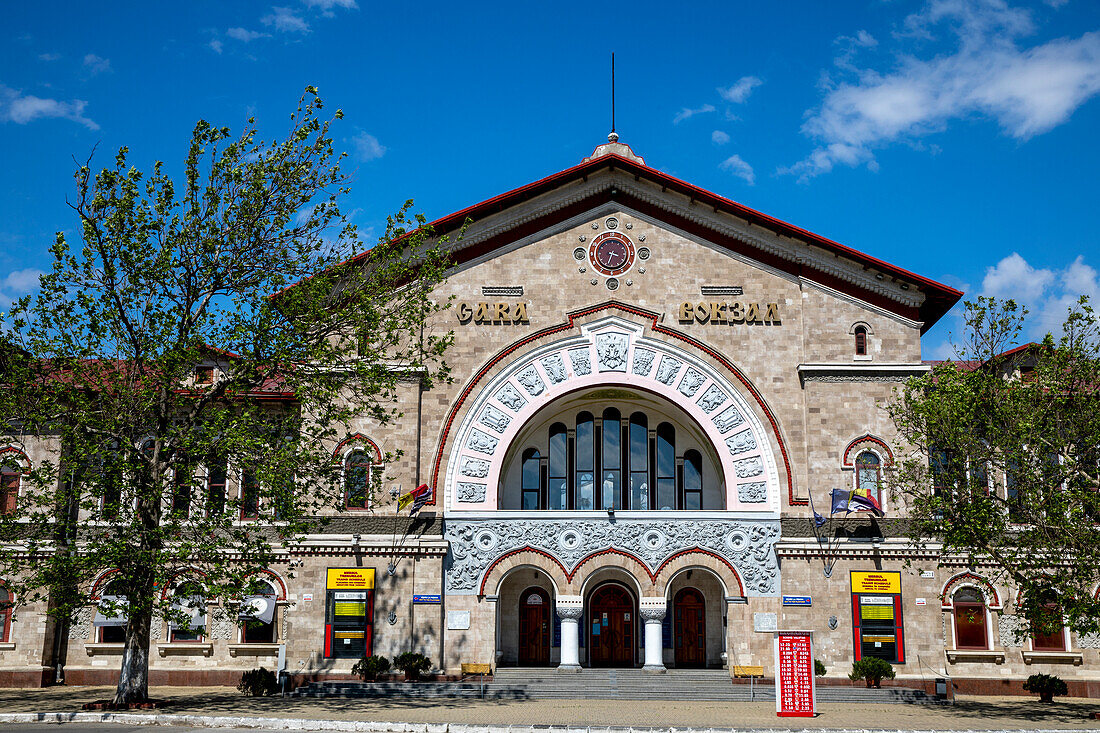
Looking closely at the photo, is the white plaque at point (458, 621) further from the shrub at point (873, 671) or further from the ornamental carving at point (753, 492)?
the shrub at point (873, 671)

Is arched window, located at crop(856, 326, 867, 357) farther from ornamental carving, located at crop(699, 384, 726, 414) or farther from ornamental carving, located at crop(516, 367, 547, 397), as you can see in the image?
ornamental carving, located at crop(516, 367, 547, 397)

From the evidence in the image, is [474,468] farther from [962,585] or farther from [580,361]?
[962,585]

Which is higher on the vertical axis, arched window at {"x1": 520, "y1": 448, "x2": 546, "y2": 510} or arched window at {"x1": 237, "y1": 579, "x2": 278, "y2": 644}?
arched window at {"x1": 520, "y1": 448, "x2": 546, "y2": 510}

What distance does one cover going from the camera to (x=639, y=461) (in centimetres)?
3262

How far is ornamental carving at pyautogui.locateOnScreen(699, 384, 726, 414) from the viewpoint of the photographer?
30.9 metres

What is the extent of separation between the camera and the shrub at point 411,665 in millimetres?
28562

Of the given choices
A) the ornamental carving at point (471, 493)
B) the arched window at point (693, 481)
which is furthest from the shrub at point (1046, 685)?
the ornamental carving at point (471, 493)

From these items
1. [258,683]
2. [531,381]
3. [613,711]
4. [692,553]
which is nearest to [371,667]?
[258,683]

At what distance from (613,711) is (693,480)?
982 cm

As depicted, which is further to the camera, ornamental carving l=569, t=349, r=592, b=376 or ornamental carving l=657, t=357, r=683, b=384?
ornamental carving l=569, t=349, r=592, b=376

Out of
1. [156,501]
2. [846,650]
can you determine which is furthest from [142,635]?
[846,650]

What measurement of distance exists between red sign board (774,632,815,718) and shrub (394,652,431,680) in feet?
32.9

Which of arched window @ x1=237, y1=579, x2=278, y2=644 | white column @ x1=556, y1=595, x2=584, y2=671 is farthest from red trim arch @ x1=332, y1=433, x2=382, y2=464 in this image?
white column @ x1=556, y1=595, x2=584, y2=671

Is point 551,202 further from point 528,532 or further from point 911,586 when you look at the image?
point 911,586
